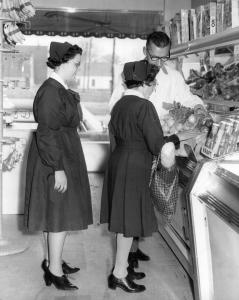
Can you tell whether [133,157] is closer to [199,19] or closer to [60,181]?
[60,181]

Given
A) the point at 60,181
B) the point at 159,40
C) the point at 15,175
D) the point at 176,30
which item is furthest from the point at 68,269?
the point at 176,30

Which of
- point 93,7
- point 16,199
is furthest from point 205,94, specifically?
point 93,7

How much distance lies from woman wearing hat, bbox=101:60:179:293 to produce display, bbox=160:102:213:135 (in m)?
0.29

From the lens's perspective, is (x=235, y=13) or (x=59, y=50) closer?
(x=59, y=50)

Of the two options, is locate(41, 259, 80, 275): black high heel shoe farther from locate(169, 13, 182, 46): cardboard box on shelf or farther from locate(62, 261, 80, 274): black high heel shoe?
locate(169, 13, 182, 46): cardboard box on shelf

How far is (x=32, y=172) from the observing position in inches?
120

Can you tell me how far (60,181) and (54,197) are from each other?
5.1 inches

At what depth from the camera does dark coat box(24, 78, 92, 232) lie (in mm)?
2857

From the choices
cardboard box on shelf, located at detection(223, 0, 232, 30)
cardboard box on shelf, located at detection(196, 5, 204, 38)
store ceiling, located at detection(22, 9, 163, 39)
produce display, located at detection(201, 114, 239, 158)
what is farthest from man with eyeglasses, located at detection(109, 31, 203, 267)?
store ceiling, located at detection(22, 9, 163, 39)

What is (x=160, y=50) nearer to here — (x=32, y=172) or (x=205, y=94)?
(x=205, y=94)

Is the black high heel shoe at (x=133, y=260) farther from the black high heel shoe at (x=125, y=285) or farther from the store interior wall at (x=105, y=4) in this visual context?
the store interior wall at (x=105, y=4)

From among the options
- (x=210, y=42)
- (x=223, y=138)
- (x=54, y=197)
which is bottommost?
(x=54, y=197)

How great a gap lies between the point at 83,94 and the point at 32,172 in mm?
A: 4100

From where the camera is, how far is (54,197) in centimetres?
296
